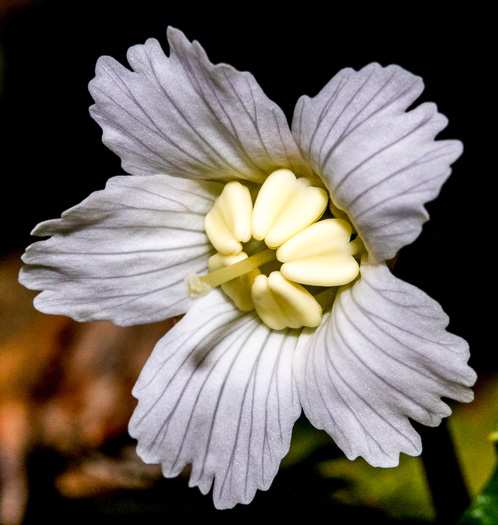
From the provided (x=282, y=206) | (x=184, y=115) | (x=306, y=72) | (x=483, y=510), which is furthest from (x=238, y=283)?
(x=306, y=72)

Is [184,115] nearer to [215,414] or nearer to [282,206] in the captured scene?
[282,206]

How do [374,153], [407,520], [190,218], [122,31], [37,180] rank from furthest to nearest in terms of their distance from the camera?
[37,180]
[122,31]
[407,520]
[190,218]
[374,153]

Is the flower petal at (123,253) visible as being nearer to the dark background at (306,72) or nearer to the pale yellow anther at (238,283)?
the pale yellow anther at (238,283)

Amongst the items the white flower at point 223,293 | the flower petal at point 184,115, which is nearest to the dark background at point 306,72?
the white flower at point 223,293

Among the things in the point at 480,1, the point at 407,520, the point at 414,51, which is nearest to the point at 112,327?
the point at 407,520

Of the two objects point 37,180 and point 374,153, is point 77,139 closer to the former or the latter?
point 37,180

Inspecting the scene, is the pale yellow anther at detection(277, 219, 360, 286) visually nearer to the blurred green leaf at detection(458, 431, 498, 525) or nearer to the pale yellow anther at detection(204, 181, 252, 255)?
the pale yellow anther at detection(204, 181, 252, 255)
